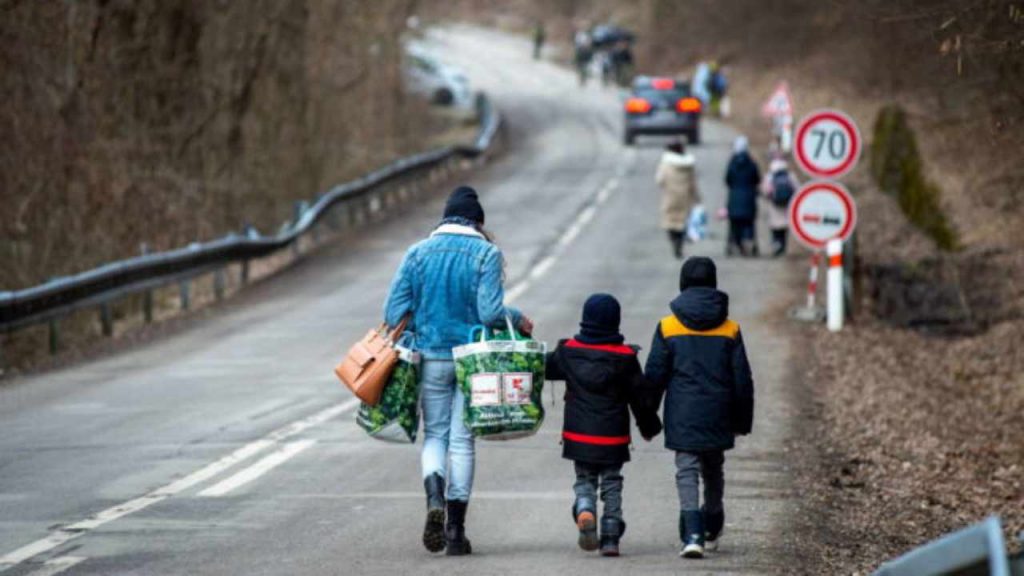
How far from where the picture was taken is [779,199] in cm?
2716

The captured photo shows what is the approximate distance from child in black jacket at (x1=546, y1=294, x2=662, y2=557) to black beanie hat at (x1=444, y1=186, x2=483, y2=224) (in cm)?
75

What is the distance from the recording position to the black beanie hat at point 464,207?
9039 millimetres

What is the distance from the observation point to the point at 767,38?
65.0 m

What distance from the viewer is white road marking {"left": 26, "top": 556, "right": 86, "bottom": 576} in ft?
27.1

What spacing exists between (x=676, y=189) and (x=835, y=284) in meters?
7.67

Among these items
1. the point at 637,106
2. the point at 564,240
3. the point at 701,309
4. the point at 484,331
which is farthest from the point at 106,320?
the point at 637,106

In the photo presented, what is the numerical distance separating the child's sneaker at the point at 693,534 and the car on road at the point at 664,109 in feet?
139

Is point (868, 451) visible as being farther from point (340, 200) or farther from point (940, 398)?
point (340, 200)

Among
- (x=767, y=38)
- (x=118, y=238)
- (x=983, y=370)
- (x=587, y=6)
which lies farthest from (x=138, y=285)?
(x=587, y=6)

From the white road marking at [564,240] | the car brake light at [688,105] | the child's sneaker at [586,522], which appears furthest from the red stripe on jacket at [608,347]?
the car brake light at [688,105]

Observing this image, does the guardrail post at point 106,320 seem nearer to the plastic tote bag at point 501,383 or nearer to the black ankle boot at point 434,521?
the black ankle boot at point 434,521

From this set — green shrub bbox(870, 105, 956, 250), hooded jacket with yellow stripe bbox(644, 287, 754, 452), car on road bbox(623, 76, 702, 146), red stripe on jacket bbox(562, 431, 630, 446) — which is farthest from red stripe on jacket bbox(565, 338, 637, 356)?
car on road bbox(623, 76, 702, 146)

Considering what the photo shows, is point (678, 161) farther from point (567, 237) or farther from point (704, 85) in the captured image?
point (704, 85)

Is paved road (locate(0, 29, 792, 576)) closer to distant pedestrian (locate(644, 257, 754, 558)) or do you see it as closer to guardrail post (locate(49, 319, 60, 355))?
distant pedestrian (locate(644, 257, 754, 558))
